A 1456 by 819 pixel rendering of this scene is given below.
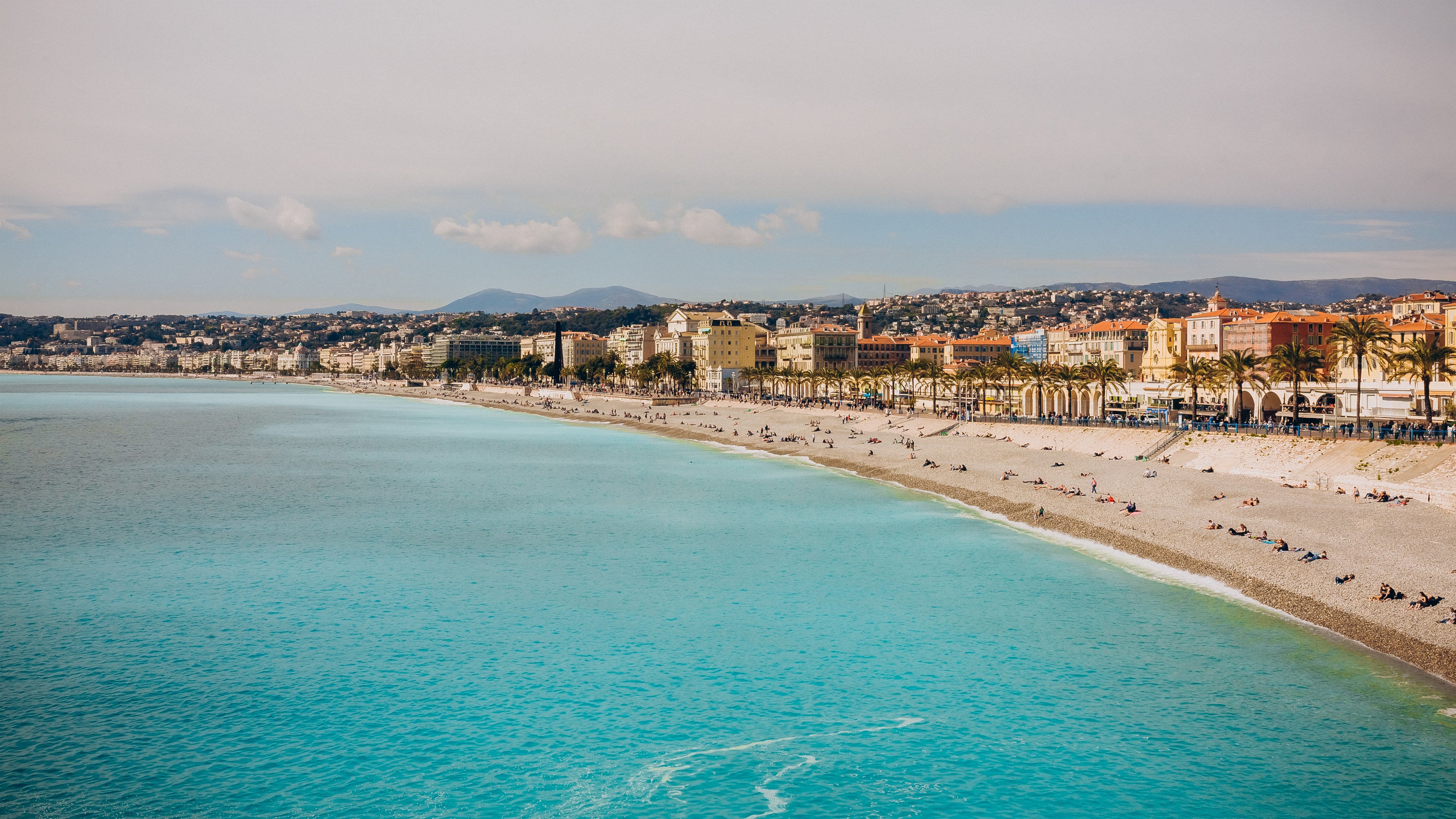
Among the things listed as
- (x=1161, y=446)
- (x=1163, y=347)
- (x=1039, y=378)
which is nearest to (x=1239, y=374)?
(x=1161, y=446)

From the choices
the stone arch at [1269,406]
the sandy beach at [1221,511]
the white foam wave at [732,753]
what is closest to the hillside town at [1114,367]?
the stone arch at [1269,406]

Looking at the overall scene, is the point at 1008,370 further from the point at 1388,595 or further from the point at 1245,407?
the point at 1388,595

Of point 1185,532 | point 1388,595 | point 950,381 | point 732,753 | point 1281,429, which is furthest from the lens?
point 950,381

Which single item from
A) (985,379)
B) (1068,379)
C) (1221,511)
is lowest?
(1221,511)

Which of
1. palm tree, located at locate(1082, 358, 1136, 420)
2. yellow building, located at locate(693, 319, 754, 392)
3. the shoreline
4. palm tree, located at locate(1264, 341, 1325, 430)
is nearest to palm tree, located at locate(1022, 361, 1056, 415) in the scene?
palm tree, located at locate(1082, 358, 1136, 420)

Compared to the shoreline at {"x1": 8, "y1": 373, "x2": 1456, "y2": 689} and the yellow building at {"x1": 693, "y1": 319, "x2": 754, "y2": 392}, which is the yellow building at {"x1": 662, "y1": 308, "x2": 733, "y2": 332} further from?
the shoreline at {"x1": 8, "y1": 373, "x2": 1456, "y2": 689}

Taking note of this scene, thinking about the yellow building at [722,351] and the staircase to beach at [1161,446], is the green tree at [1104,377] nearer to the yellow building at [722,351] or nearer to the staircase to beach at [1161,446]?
the staircase to beach at [1161,446]

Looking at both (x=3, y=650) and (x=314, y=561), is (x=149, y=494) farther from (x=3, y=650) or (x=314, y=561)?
(x=3, y=650)
